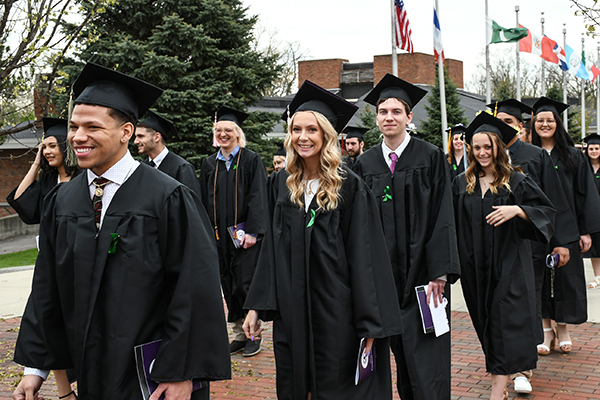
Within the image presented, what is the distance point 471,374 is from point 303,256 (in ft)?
9.61

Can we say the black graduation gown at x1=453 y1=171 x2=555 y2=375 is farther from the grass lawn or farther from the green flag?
the green flag

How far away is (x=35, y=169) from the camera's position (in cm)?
562

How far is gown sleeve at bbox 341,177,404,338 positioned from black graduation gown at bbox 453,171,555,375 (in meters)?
1.73

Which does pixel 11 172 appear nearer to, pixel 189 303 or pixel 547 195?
pixel 547 195

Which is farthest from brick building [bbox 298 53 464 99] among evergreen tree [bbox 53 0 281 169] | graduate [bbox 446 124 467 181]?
graduate [bbox 446 124 467 181]

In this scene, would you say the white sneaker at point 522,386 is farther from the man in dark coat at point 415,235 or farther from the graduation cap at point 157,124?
the graduation cap at point 157,124

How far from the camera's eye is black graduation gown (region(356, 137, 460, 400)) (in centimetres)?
428

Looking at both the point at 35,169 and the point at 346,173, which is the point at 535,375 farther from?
the point at 35,169

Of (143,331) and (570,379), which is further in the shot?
(570,379)

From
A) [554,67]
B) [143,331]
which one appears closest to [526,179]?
[143,331]

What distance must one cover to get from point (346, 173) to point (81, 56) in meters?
15.1

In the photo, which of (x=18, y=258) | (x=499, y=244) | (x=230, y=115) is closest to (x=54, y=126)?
(x=230, y=115)

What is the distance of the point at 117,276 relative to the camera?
103 inches

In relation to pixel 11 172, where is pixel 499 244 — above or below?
below
